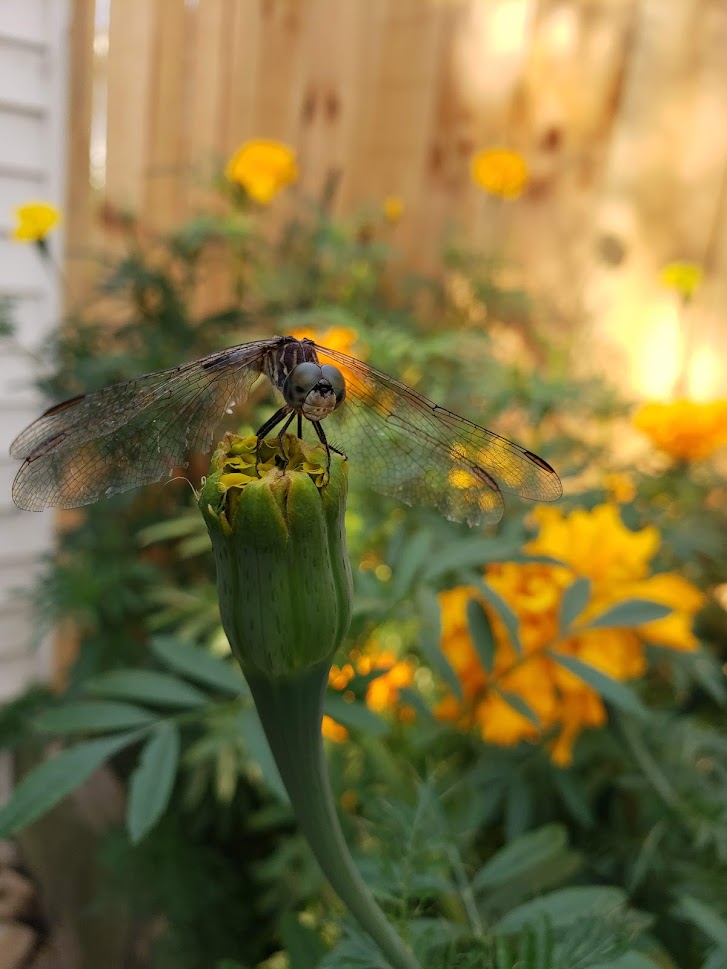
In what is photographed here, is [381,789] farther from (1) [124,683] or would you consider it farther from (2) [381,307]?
(2) [381,307]

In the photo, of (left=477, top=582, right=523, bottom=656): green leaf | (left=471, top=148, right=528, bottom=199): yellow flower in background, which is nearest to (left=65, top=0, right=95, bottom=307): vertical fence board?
(left=471, top=148, right=528, bottom=199): yellow flower in background

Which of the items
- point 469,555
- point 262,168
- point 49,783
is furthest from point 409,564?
point 262,168

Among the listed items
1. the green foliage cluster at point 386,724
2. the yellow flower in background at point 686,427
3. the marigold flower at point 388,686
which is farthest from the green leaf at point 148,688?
the yellow flower in background at point 686,427

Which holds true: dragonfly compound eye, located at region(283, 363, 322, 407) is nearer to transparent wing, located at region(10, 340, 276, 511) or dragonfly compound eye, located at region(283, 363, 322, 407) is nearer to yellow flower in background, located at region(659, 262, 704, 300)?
transparent wing, located at region(10, 340, 276, 511)

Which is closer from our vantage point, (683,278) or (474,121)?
(683,278)

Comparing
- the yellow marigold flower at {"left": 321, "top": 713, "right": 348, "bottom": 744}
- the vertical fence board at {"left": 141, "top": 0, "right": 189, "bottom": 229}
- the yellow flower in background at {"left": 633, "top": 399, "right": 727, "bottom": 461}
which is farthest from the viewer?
the vertical fence board at {"left": 141, "top": 0, "right": 189, "bottom": 229}

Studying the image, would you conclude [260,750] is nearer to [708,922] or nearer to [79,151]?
[708,922]
